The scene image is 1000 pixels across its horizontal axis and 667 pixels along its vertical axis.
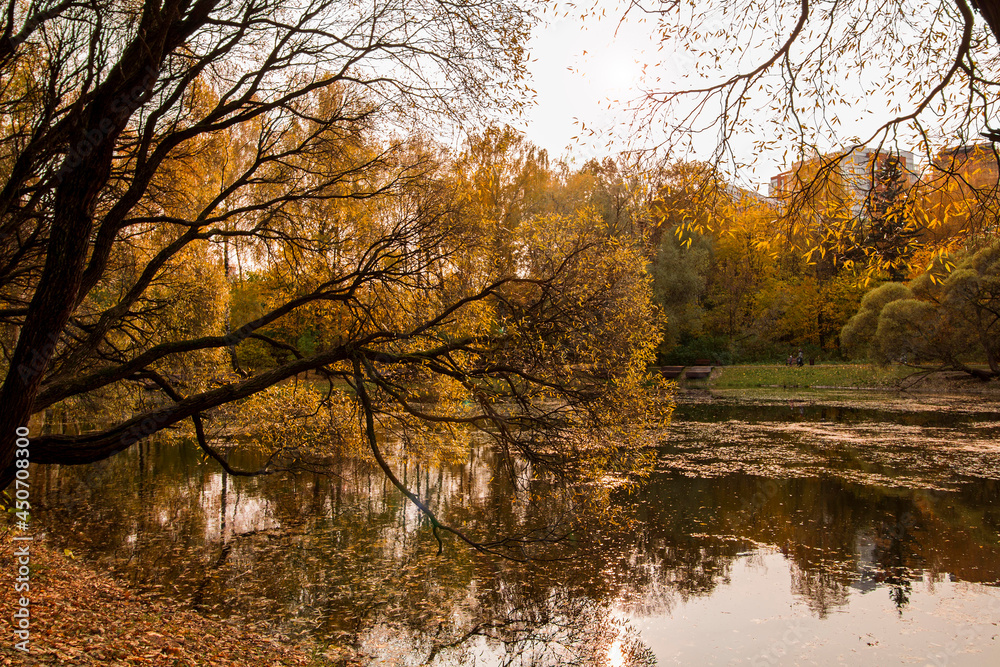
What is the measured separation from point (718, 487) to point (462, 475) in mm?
6432

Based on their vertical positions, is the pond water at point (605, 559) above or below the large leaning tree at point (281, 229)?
below

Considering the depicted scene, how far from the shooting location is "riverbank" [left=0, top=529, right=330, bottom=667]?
252 inches

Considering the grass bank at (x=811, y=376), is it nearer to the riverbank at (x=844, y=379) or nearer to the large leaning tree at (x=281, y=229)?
the riverbank at (x=844, y=379)

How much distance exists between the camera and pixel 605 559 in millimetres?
11281

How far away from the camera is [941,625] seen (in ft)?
28.2

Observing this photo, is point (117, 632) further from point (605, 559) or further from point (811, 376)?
point (811, 376)

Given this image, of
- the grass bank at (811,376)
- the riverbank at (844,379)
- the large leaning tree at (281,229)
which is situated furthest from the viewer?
the grass bank at (811,376)

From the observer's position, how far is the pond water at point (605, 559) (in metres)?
8.47

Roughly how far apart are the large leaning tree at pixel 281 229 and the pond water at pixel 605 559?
7.64 feet

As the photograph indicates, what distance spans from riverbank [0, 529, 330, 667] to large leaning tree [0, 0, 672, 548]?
6.18ft

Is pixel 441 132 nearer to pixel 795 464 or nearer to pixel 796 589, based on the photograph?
pixel 796 589

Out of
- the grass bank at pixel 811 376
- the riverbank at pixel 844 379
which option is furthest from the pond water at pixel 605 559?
the grass bank at pixel 811 376

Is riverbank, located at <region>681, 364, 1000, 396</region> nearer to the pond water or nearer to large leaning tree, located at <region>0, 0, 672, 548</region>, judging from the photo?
the pond water

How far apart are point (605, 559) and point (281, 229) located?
24.1ft
